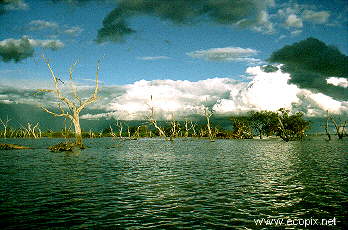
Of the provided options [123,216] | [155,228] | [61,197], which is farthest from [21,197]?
[155,228]

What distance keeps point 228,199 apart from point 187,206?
9.94ft

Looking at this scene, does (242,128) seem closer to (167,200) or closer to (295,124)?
(295,124)

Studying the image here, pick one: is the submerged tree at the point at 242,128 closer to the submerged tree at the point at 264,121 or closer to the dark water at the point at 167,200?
the submerged tree at the point at 264,121

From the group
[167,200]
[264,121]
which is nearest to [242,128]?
[264,121]

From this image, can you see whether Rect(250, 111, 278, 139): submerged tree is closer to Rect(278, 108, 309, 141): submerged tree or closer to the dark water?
Rect(278, 108, 309, 141): submerged tree

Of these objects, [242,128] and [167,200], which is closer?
[167,200]

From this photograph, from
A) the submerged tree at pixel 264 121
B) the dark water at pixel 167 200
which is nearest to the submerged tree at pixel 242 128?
the submerged tree at pixel 264 121

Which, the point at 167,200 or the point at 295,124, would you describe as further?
the point at 295,124

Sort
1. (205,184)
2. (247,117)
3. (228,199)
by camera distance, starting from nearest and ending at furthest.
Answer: (228,199), (205,184), (247,117)

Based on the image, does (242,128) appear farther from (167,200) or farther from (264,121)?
(167,200)

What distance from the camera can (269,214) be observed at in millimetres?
14219

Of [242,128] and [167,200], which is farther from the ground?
[242,128]

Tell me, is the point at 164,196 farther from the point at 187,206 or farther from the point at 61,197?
the point at 61,197

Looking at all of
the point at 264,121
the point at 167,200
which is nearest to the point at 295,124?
the point at 264,121
